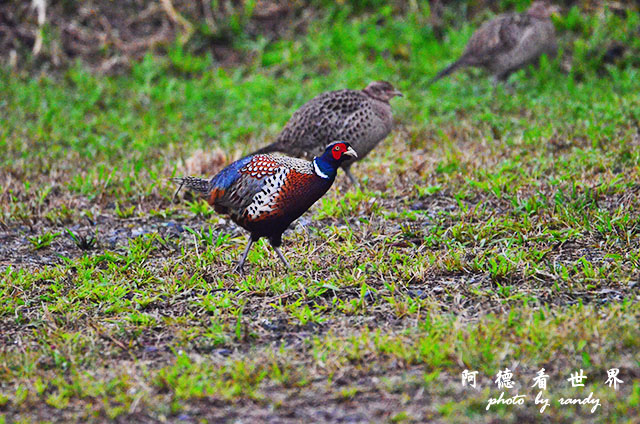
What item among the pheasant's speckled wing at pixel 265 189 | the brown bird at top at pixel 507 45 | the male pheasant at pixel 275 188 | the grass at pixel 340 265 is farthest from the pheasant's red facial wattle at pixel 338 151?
the brown bird at top at pixel 507 45

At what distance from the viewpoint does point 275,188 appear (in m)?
5.01

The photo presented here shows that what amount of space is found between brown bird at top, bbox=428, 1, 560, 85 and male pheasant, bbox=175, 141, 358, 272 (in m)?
5.14

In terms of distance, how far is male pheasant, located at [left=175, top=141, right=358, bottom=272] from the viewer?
16.4 ft

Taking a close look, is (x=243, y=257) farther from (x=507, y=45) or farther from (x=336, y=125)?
(x=507, y=45)

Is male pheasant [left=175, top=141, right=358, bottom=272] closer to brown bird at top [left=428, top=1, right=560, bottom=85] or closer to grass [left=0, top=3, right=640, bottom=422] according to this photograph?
grass [left=0, top=3, right=640, bottom=422]

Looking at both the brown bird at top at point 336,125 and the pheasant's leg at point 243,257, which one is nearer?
the pheasant's leg at point 243,257

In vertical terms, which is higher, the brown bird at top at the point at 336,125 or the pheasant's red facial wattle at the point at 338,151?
the pheasant's red facial wattle at the point at 338,151

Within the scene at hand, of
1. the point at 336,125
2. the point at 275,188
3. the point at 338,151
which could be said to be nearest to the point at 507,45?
the point at 336,125

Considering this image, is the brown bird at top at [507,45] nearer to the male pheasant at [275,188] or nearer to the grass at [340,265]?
the grass at [340,265]

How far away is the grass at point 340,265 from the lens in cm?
379

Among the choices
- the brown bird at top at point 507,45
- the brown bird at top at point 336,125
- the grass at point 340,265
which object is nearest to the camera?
the grass at point 340,265

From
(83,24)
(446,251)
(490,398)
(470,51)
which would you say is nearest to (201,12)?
(83,24)

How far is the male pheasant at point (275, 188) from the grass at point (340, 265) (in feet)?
1.27

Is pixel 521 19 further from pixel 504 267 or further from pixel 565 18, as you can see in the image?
pixel 504 267
